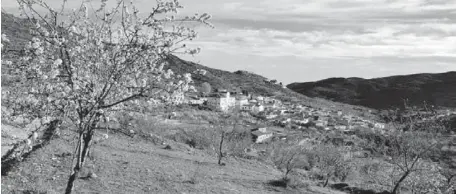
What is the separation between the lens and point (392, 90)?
169 meters

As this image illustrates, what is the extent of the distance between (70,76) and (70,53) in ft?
2.03

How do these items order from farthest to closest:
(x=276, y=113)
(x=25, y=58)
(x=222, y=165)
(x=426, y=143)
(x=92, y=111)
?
(x=276, y=113), (x=222, y=165), (x=426, y=143), (x=92, y=111), (x=25, y=58)

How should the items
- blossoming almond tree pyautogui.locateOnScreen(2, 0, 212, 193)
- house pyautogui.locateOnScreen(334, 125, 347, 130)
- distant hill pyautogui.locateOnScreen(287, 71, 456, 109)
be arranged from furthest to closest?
distant hill pyautogui.locateOnScreen(287, 71, 456, 109) → house pyautogui.locateOnScreen(334, 125, 347, 130) → blossoming almond tree pyautogui.locateOnScreen(2, 0, 212, 193)

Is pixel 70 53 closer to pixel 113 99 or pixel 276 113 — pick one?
pixel 113 99

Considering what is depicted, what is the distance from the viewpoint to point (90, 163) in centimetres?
1542

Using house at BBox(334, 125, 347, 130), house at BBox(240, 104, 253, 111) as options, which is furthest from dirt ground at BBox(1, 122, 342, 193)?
house at BBox(240, 104, 253, 111)

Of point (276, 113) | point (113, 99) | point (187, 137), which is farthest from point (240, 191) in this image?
point (276, 113)

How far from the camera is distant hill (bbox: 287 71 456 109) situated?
502 feet

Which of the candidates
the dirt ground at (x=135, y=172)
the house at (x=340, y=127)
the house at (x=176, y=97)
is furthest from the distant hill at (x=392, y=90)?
the house at (x=176, y=97)

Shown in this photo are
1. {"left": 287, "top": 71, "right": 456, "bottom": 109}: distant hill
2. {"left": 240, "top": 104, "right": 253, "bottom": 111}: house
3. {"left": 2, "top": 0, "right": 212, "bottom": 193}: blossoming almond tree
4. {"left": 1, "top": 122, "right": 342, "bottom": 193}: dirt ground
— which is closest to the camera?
{"left": 2, "top": 0, "right": 212, "bottom": 193}: blossoming almond tree

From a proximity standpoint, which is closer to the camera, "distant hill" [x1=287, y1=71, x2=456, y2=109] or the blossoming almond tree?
the blossoming almond tree

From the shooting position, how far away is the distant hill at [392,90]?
15300cm

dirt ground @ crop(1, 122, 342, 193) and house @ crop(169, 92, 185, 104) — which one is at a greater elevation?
house @ crop(169, 92, 185, 104)

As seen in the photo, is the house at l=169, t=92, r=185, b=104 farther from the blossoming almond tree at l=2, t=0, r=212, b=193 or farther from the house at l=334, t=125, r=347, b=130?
the house at l=334, t=125, r=347, b=130
